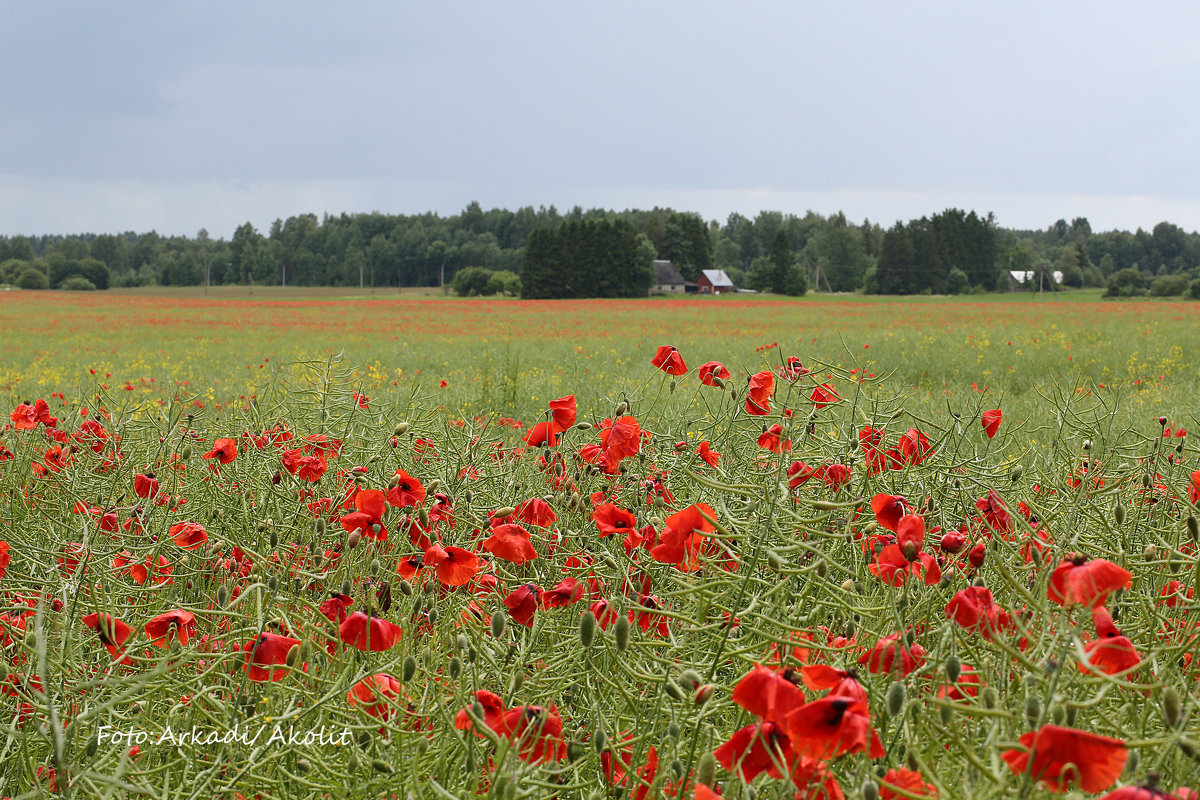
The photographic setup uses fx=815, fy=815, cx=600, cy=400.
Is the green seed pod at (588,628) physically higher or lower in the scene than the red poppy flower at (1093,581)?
lower

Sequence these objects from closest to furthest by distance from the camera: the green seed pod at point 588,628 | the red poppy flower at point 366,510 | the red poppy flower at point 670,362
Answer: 1. the green seed pod at point 588,628
2. the red poppy flower at point 366,510
3. the red poppy flower at point 670,362

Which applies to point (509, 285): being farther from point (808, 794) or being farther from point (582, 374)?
point (808, 794)

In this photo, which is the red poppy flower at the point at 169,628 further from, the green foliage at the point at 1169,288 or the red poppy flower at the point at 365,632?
the green foliage at the point at 1169,288

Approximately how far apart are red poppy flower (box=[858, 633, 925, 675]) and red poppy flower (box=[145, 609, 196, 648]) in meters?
1.05

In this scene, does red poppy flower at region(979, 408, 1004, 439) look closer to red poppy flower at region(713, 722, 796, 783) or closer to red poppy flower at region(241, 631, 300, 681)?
red poppy flower at region(713, 722, 796, 783)

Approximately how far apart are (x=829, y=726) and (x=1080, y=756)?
227 mm

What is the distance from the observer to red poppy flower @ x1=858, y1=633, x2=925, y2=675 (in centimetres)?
114

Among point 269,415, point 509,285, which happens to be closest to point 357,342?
point 269,415

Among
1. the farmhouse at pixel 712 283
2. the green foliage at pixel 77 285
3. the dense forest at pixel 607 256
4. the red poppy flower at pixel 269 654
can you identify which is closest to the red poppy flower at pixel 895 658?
the red poppy flower at pixel 269 654

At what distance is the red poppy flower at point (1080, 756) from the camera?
720mm

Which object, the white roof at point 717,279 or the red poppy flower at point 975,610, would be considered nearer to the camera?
the red poppy flower at point 975,610

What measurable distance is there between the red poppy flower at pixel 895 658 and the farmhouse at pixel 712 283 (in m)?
74.1

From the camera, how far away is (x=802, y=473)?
6.03 feet

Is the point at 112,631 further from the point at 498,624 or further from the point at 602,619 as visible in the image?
the point at 602,619
